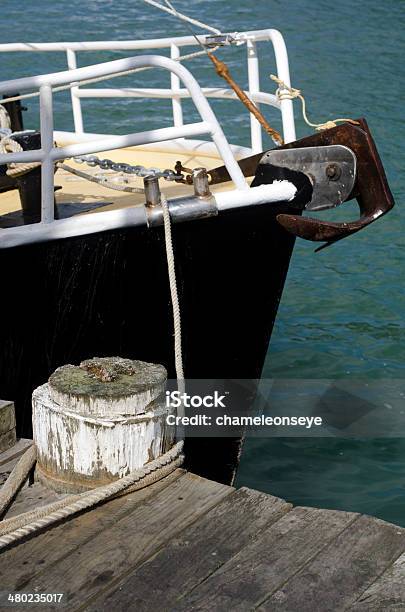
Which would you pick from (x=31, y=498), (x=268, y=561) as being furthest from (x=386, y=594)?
(x=31, y=498)

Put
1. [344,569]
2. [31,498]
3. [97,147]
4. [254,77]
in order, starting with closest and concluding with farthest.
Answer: [344,569] < [31,498] < [97,147] < [254,77]

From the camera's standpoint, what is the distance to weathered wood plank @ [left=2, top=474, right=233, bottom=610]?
128 inches

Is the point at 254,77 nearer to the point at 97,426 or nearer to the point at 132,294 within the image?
the point at 132,294

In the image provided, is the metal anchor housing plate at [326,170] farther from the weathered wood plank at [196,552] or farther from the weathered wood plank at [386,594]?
the weathered wood plank at [386,594]

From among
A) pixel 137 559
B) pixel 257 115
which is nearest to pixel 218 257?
pixel 257 115

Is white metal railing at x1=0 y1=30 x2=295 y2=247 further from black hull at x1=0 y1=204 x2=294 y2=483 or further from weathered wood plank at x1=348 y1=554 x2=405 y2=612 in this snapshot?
weathered wood plank at x1=348 y1=554 x2=405 y2=612

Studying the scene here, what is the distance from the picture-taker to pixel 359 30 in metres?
20.5

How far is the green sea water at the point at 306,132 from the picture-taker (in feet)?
22.6

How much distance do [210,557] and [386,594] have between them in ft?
1.97

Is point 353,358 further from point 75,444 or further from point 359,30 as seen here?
point 359,30

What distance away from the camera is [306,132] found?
1455 centimetres

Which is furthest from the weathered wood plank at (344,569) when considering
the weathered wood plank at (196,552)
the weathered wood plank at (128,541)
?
the weathered wood plank at (128,541)

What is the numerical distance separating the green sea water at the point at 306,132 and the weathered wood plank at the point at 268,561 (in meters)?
2.84

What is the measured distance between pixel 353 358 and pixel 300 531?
17.2 ft
